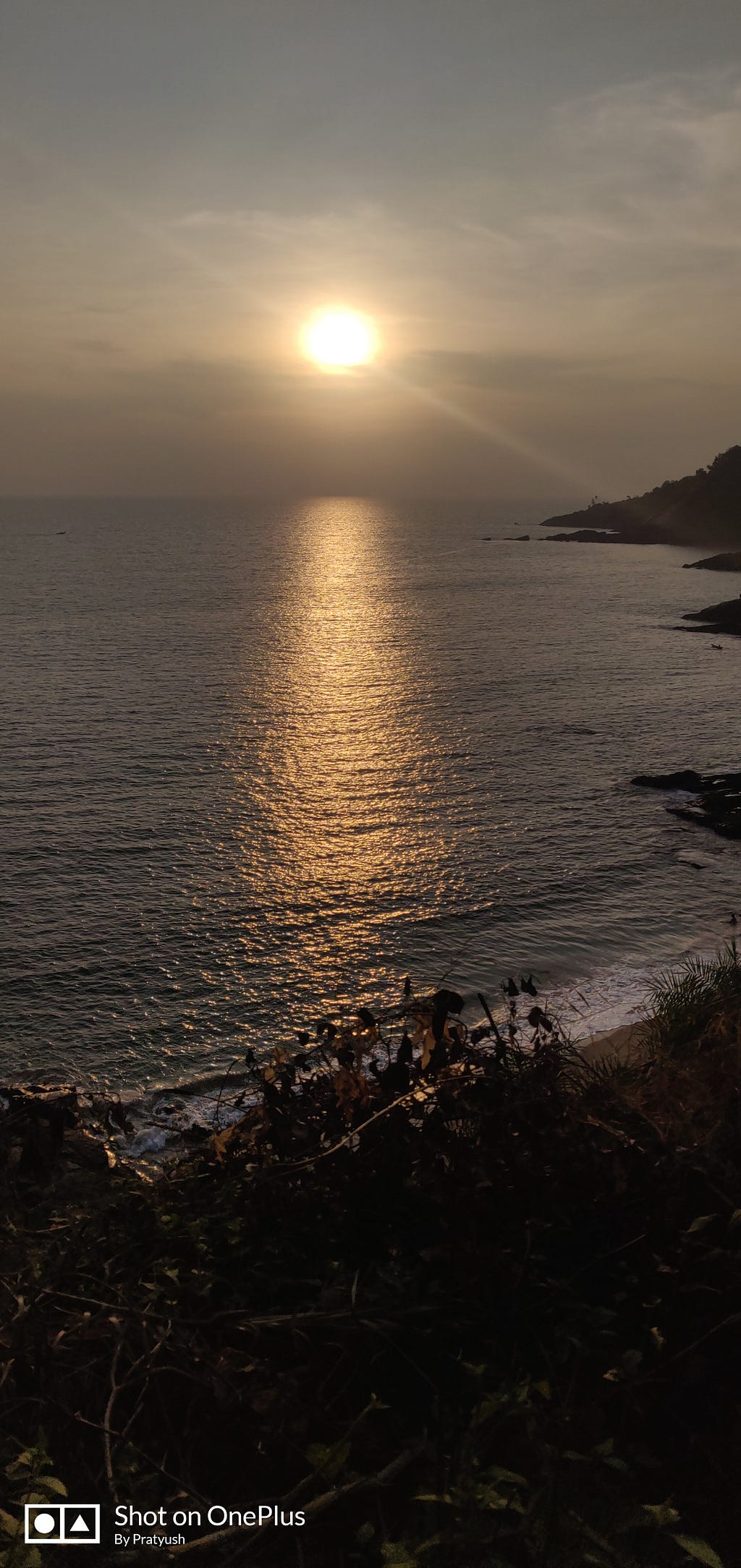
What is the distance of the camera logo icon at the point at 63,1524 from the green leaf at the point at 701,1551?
93.2 inches

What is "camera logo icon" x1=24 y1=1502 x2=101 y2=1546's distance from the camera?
3699mm

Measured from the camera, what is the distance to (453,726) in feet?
159

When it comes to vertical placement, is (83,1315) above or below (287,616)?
below

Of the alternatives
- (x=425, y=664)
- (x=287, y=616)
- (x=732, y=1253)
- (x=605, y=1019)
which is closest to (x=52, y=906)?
(x=605, y=1019)

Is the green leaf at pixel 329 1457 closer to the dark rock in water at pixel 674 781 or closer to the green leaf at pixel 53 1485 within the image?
the green leaf at pixel 53 1485

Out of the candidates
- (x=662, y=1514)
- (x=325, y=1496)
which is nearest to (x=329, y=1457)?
(x=325, y=1496)

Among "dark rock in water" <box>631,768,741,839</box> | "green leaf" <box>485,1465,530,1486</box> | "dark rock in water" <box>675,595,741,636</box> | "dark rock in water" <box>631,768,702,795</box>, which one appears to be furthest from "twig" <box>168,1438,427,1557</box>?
"dark rock in water" <box>675,595,741,636</box>

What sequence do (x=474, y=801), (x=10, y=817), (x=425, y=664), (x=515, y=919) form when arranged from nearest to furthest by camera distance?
(x=515, y=919)
(x=10, y=817)
(x=474, y=801)
(x=425, y=664)

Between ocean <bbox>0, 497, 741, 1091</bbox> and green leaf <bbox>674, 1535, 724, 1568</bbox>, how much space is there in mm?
15214

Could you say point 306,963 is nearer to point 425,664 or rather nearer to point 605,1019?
point 605,1019

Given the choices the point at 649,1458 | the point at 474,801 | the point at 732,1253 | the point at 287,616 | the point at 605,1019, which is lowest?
the point at 605,1019

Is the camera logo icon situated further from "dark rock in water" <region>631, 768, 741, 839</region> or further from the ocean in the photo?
"dark rock in water" <region>631, 768, 741, 839</region>

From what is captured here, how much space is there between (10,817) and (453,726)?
2361 cm

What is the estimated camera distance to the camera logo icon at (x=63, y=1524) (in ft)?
12.1
